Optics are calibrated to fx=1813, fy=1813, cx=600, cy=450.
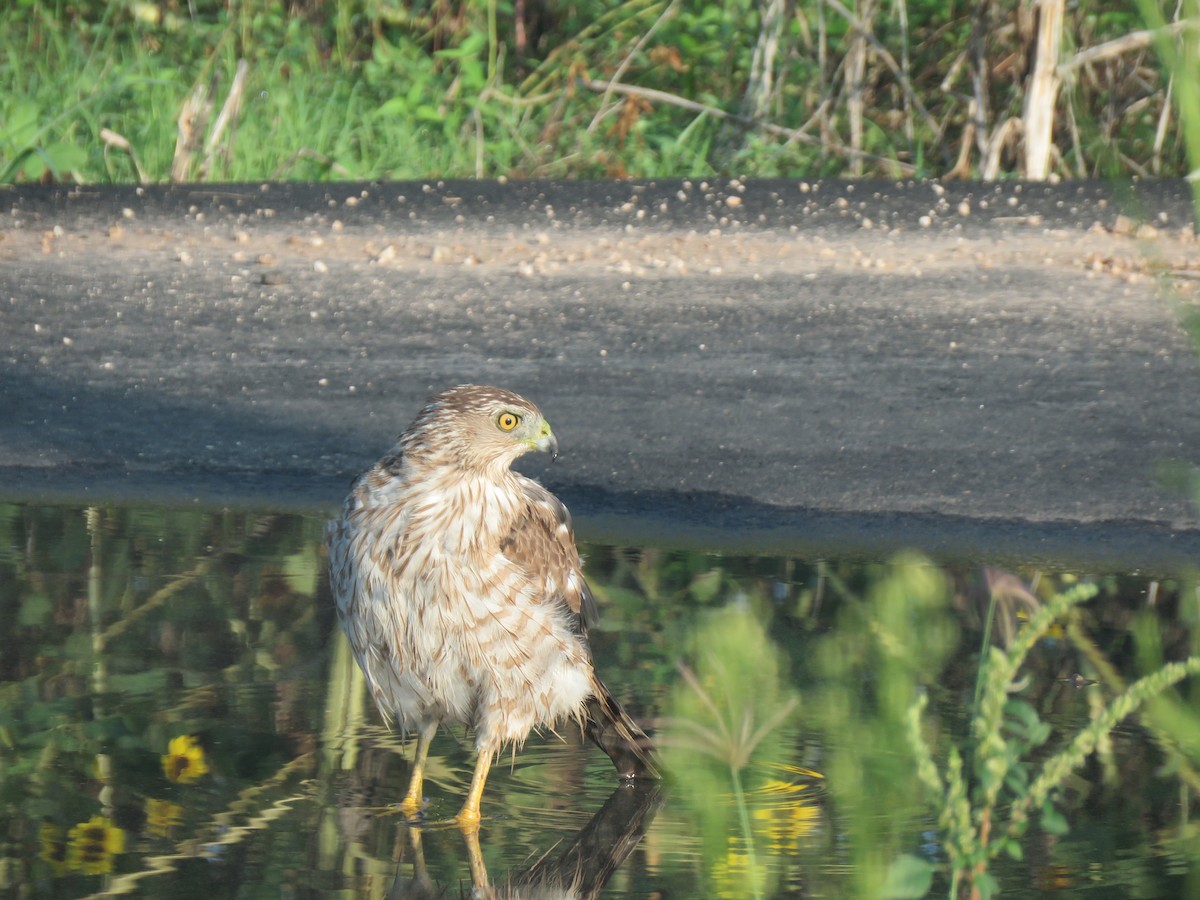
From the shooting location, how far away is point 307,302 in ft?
25.3

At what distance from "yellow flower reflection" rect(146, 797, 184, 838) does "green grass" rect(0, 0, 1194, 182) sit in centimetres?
726

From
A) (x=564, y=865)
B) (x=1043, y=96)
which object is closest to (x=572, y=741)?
(x=564, y=865)

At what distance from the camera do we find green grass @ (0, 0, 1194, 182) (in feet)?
35.4

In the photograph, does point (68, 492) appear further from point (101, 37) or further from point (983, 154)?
point (101, 37)

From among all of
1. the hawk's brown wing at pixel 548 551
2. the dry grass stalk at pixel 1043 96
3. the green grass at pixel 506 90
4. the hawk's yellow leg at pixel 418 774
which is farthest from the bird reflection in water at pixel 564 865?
the green grass at pixel 506 90

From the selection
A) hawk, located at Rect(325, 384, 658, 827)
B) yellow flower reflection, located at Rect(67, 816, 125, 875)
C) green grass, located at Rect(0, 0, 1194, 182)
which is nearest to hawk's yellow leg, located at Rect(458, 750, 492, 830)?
hawk, located at Rect(325, 384, 658, 827)

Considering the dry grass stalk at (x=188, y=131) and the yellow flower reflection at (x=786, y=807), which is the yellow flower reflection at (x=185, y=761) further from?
the dry grass stalk at (x=188, y=131)

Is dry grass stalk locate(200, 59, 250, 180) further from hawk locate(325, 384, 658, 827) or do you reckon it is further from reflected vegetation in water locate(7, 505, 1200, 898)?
hawk locate(325, 384, 658, 827)

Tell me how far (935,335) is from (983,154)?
385 centimetres

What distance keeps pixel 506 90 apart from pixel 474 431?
8.84m

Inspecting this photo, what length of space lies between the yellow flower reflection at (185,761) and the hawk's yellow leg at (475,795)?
49 cm

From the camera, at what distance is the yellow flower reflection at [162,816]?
312 cm

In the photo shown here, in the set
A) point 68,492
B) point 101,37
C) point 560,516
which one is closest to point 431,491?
point 560,516

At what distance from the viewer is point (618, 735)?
3617 mm
